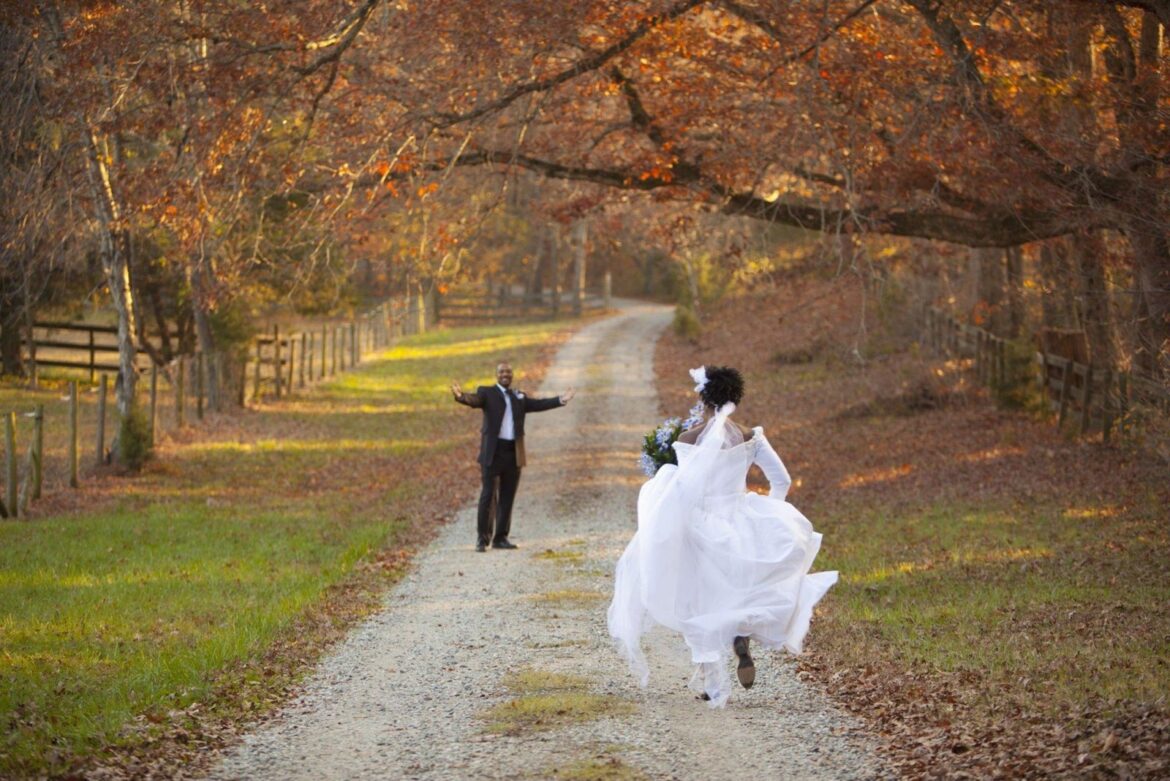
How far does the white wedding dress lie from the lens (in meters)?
8.32

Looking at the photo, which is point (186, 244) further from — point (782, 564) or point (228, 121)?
point (782, 564)

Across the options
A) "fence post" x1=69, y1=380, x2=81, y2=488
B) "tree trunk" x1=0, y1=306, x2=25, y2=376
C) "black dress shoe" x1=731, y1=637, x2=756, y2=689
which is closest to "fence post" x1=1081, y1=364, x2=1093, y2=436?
"black dress shoe" x1=731, y1=637, x2=756, y2=689

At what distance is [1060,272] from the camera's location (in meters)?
18.1

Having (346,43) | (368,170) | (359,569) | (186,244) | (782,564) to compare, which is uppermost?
(346,43)

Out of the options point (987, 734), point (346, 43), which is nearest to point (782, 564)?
point (987, 734)

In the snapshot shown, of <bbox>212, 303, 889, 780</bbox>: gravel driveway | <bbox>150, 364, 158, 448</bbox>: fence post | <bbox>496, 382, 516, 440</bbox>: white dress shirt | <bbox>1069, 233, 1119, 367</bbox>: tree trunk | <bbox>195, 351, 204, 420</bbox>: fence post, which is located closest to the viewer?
<bbox>212, 303, 889, 780</bbox>: gravel driveway

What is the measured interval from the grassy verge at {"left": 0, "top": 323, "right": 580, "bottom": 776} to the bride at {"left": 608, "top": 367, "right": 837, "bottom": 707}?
2.63m

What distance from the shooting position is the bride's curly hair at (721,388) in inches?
346

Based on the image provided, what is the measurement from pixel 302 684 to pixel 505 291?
61.3 meters

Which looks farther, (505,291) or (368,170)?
(505,291)

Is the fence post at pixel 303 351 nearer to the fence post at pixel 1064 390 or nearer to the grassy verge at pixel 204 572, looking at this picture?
the grassy verge at pixel 204 572

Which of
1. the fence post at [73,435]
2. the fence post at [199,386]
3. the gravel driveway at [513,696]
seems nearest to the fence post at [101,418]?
the fence post at [73,435]

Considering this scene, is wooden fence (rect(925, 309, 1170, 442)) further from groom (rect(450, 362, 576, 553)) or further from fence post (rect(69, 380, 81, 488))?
fence post (rect(69, 380, 81, 488))

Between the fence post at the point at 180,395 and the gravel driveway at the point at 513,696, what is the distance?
12125mm
